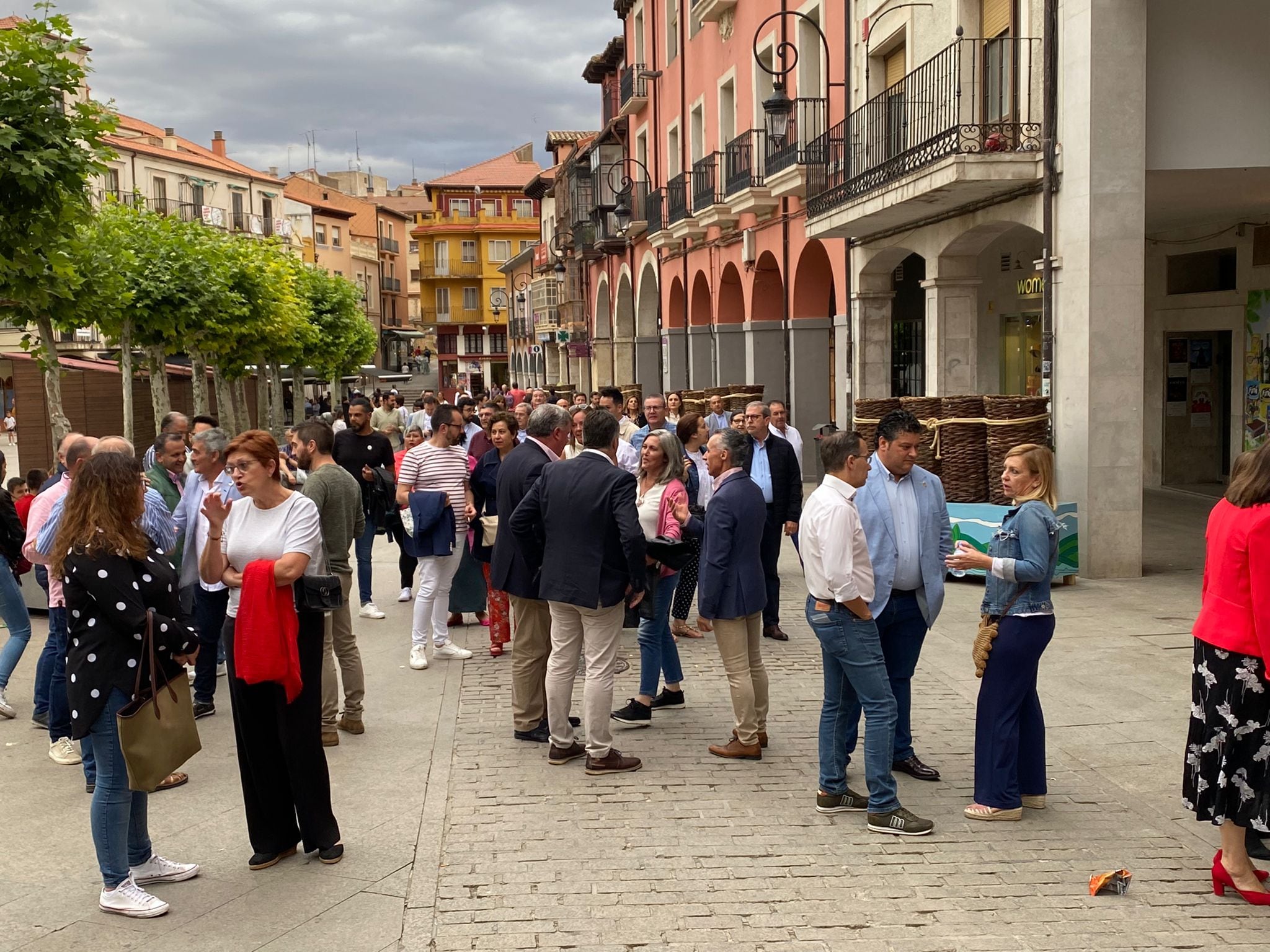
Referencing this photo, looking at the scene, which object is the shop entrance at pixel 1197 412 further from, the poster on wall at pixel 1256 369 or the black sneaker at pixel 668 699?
the black sneaker at pixel 668 699

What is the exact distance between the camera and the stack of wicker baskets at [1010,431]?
12.8m

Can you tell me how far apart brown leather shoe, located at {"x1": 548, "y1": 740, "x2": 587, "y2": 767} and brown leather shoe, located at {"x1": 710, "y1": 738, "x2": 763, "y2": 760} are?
801 mm

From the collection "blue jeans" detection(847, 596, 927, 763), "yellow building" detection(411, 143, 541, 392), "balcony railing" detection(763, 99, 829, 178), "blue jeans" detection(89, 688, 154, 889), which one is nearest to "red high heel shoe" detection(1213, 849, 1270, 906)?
"blue jeans" detection(847, 596, 927, 763)

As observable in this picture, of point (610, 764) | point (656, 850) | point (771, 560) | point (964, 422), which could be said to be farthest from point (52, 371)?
point (656, 850)

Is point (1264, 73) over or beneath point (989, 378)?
over

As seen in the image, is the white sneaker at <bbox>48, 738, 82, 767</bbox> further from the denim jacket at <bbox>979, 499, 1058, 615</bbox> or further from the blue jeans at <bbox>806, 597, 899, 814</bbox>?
the denim jacket at <bbox>979, 499, 1058, 615</bbox>

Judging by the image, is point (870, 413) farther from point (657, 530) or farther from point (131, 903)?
point (131, 903)

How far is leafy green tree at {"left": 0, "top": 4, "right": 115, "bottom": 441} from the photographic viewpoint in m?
9.58

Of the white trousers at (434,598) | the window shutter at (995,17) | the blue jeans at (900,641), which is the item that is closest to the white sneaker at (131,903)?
the blue jeans at (900,641)

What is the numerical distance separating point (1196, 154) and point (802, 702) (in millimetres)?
7507

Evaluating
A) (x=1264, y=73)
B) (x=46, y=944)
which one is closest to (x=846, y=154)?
(x=1264, y=73)

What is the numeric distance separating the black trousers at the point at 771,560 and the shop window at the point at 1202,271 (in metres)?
10.6

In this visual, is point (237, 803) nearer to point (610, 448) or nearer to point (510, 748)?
point (510, 748)

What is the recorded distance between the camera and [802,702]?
8258 mm
